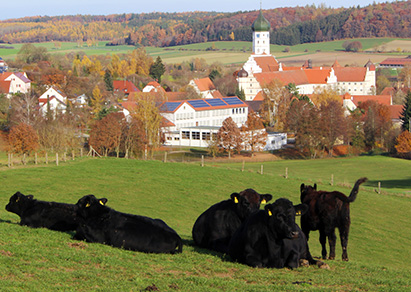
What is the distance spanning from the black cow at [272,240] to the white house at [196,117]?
58763 mm

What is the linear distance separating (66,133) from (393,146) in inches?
1558

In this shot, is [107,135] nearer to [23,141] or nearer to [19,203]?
[23,141]

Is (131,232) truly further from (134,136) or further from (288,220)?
(134,136)

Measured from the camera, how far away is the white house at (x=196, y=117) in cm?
7575

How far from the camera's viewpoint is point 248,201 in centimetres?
1189

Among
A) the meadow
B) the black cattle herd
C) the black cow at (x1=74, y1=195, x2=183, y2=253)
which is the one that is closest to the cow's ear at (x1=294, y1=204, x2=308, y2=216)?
the black cattle herd

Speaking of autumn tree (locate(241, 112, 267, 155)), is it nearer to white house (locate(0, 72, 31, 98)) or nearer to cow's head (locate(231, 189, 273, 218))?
white house (locate(0, 72, 31, 98))

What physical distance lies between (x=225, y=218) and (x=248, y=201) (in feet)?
2.23

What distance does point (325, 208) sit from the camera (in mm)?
12523

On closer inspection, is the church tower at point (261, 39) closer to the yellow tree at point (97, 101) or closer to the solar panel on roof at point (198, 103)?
the yellow tree at point (97, 101)

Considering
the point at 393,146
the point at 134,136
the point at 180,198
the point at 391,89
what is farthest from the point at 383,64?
the point at 180,198

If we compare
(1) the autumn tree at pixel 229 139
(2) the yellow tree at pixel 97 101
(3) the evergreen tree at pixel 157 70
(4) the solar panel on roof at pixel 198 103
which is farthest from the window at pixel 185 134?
(3) the evergreen tree at pixel 157 70

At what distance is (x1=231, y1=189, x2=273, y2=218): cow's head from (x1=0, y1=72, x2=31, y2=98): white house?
98.1m

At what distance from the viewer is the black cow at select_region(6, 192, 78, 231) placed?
12.8 m
